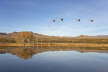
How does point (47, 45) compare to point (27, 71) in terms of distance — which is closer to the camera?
point (27, 71)

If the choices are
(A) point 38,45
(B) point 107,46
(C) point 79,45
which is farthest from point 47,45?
(B) point 107,46

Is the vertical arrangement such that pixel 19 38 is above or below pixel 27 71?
above

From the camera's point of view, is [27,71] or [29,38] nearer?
[27,71]

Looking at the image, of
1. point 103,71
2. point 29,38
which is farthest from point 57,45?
point 103,71

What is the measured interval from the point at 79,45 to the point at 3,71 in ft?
85.6

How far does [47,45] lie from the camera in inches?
1457

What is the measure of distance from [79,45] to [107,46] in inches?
202

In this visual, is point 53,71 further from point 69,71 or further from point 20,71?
point 20,71

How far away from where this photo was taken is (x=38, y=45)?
→ 36.1 metres

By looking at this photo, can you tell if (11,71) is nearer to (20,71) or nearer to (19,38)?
(20,71)

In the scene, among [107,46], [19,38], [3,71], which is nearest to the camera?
[3,71]

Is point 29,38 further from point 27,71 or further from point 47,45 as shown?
point 27,71

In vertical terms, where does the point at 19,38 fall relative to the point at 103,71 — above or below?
above

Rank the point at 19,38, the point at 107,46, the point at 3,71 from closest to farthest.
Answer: the point at 3,71 < the point at 107,46 < the point at 19,38
